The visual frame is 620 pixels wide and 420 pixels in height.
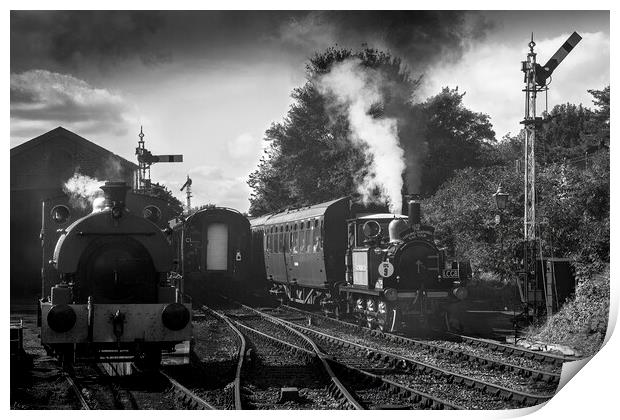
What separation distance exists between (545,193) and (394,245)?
4.49 metres

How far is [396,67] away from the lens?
17.3 meters

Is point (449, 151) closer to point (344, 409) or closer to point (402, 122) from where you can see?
point (402, 122)

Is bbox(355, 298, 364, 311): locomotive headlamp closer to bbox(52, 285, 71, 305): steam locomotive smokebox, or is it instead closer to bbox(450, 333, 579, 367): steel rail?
bbox(450, 333, 579, 367): steel rail

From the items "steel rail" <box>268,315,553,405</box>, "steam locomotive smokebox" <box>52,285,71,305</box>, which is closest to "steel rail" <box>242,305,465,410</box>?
"steel rail" <box>268,315,553,405</box>

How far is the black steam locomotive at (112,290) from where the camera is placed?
9.50m

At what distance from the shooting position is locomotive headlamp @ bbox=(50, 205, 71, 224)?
34.1ft

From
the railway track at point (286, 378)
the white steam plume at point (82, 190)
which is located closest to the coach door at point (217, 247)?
the railway track at point (286, 378)

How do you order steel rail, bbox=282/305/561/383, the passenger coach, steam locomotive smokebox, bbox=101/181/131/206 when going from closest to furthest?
steam locomotive smokebox, bbox=101/181/131/206 → steel rail, bbox=282/305/561/383 → the passenger coach

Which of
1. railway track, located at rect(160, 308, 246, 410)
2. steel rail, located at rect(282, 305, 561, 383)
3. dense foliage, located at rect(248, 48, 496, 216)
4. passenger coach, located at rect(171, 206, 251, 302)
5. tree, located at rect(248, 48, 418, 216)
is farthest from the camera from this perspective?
passenger coach, located at rect(171, 206, 251, 302)

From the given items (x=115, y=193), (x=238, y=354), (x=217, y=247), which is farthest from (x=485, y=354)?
(x=217, y=247)

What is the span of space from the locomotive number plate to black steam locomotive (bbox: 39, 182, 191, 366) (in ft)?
16.4

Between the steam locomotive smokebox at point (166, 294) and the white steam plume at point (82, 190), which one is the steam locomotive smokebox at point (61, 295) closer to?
the steam locomotive smokebox at point (166, 294)

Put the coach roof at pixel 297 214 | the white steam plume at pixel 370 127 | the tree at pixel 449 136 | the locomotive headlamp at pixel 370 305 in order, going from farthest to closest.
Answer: the tree at pixel 449 136
the coach roof at pixel 297 214
the white steam plume at pixel 370 127
the locomotive headlamp at pixel 370 305
